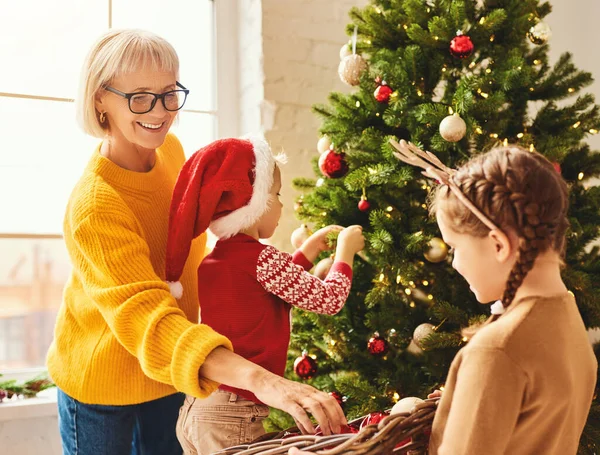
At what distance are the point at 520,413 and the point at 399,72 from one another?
1.17 meters

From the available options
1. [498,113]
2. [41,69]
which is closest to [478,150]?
[498,113]

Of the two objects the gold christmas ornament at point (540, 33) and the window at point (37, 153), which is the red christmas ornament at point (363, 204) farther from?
the window at point (37, 153)

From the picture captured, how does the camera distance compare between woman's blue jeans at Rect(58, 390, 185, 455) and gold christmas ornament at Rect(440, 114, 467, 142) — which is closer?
woman's blue jeans at Rect(58, 390, 185, 455)

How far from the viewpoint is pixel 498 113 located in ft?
6.18

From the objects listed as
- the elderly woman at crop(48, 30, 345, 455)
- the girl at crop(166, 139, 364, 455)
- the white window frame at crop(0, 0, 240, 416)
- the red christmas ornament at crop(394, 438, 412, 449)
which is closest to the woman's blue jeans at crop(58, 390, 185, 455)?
the elderly woman at crop(48, 30, 345, 455)

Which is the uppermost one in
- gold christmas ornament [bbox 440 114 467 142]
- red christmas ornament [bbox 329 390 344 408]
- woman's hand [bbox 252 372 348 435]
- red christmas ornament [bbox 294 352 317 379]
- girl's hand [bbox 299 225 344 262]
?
gold christmas ornament [bbox 440 114 467 142]

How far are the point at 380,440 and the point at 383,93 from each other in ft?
3.73

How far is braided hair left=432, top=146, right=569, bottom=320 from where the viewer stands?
1.04 metres

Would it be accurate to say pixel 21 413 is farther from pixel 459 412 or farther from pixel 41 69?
pixel 459 412

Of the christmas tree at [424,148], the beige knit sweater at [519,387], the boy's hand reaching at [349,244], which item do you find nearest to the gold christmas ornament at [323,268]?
the christmas tree at [424,148]

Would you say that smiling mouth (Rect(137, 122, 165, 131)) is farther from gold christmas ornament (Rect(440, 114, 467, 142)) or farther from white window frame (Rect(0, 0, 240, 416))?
white window frame (Rect(0, 0, 240, 416))

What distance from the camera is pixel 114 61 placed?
157 centimetres

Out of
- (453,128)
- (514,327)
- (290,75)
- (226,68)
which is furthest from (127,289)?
(226,68)

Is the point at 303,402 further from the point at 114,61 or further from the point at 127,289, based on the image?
the point at 114,61
